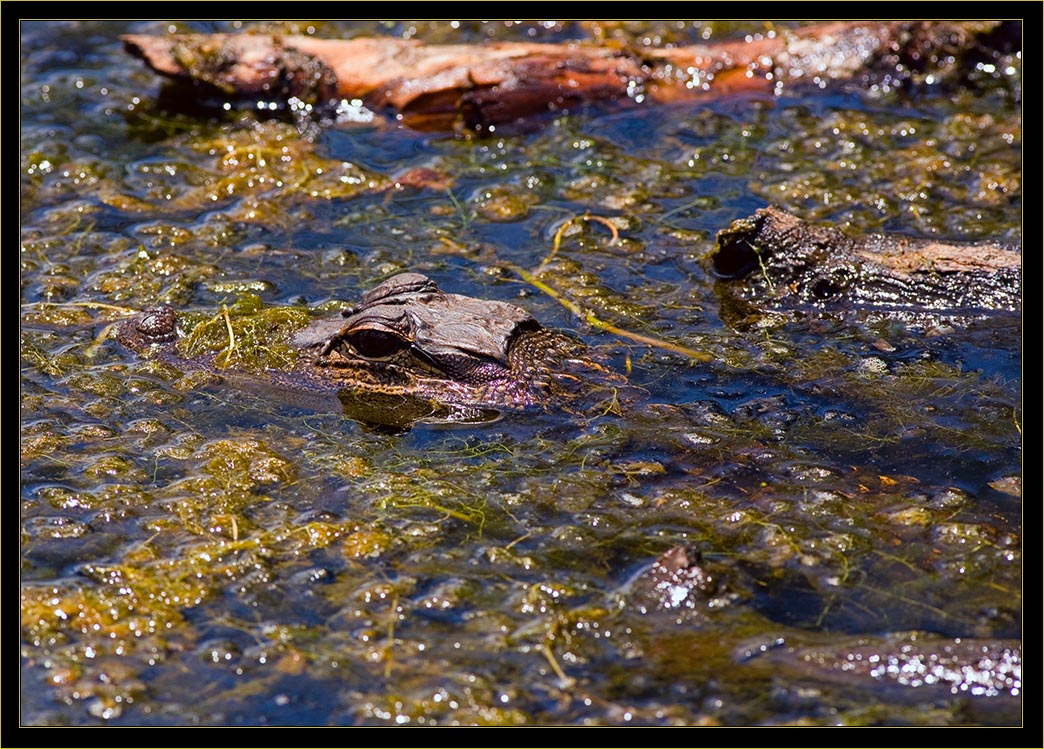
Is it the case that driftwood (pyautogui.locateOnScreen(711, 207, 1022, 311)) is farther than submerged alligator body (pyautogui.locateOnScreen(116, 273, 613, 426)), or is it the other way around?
driftwood (pyautogui.locateOnScreen(711, 207, 1022, 311))

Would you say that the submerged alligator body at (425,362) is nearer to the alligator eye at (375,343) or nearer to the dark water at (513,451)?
the alligator eye at (375,343)

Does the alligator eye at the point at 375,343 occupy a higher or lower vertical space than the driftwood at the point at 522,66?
lower

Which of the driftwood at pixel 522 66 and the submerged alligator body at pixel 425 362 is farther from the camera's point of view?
the driftwood at pixel 522 66

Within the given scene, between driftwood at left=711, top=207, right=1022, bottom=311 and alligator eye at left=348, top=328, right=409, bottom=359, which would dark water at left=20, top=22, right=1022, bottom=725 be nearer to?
driftwood at left=711, top=207, right=1022, bottom=311

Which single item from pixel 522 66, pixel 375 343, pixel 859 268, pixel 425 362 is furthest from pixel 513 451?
pixel 522 66

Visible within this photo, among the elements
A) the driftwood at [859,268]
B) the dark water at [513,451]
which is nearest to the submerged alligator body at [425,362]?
the dark water at [513,451]

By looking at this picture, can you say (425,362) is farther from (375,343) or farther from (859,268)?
Result: (859,268)

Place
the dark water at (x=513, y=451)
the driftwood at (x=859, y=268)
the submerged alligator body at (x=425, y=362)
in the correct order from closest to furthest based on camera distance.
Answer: the dark water at (x=513, y=451) → the submerged alligator body at (x=425, y=362) → the driftwood at (x=859, y=268)

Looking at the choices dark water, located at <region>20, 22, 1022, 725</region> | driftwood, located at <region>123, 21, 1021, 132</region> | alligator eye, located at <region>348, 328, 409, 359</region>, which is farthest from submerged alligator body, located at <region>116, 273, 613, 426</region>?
driftwood, located at <region>123, 21, 1021, 132</region>

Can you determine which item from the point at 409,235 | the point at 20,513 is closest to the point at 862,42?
the point at 409,235
